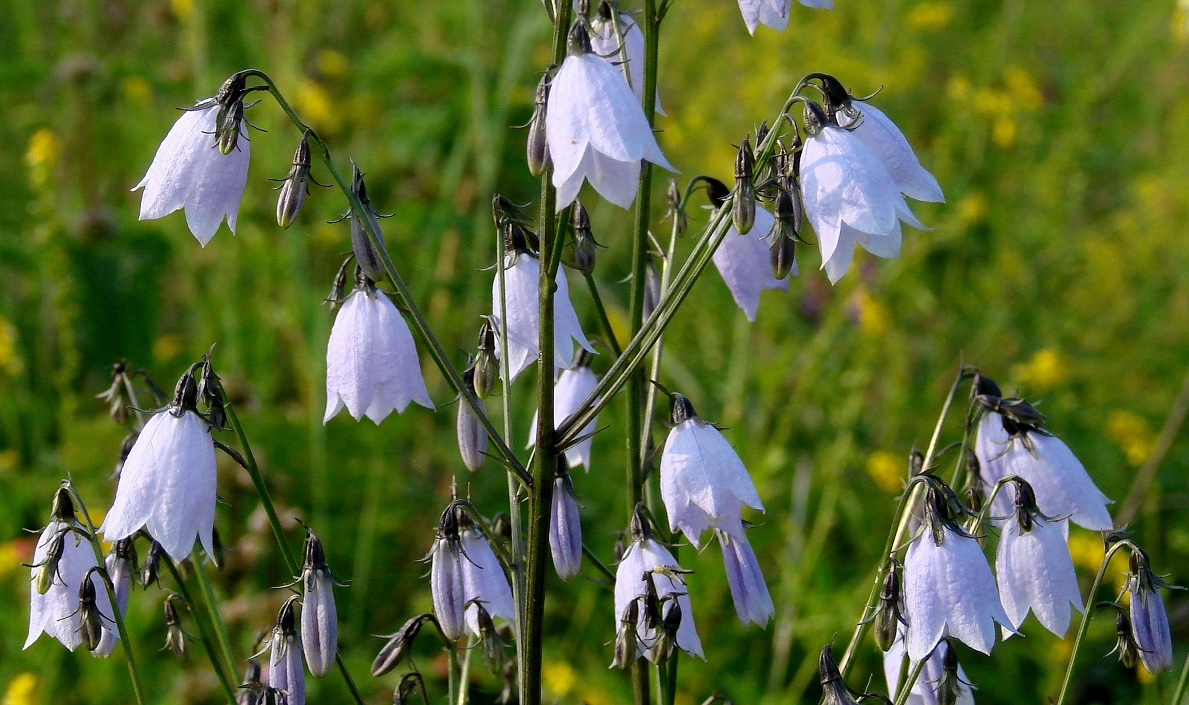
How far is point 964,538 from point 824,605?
1.86 metres

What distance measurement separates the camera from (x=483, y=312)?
4.11 meters

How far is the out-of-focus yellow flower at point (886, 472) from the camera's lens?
3.54 m

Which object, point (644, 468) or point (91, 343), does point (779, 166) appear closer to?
point (644, 468)

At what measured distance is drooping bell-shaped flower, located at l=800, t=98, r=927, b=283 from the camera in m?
1.36

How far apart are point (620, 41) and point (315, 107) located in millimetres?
3264

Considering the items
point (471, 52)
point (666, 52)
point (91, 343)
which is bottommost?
point (91, 343)

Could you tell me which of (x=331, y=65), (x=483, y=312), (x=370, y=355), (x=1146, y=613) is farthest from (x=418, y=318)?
(x=331, y=65)

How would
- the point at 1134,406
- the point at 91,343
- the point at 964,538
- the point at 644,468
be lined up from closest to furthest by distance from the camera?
the point at 964,538, the point at 644,468, the point at 91,343, the point at 1134,406

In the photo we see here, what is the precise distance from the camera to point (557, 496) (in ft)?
5.14

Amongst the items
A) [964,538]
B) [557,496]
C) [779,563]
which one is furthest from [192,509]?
[779,563]

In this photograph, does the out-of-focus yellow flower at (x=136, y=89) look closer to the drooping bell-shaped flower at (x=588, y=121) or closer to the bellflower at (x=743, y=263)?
the bellflower at (x=743, y=263)

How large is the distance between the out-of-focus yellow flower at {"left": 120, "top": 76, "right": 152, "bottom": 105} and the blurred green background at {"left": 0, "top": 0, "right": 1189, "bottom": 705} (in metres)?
0.02

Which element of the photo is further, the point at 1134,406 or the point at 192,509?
the point at 1134,406

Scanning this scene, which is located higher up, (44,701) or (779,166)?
(779,166)
